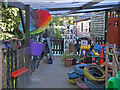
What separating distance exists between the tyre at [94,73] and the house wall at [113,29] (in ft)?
14.8

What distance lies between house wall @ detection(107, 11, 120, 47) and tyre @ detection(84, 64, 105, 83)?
452 centimetres

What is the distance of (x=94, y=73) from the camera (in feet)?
15.7

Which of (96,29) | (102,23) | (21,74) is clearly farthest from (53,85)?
(96,29)

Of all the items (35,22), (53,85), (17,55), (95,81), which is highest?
(35,22)

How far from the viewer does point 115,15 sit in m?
8.80

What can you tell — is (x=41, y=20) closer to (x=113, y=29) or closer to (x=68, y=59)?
(x=68, y=59)

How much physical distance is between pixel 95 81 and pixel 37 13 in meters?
3.16

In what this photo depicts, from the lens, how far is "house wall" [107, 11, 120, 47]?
885cm

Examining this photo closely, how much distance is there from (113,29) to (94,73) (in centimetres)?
524

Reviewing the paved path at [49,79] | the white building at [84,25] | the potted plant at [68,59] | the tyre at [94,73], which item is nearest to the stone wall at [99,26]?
the white building at [84,25]

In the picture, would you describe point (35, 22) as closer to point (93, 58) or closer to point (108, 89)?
point (93, 58)

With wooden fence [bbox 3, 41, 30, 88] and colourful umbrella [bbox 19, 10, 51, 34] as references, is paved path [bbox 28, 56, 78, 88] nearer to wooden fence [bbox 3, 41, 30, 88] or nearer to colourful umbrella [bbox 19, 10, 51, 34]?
wooden fence [bbox 3, 41, 30, 88]

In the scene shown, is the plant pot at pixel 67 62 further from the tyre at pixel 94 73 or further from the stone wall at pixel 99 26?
the stone wall at pixel 99 26

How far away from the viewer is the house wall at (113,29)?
29.0ft
